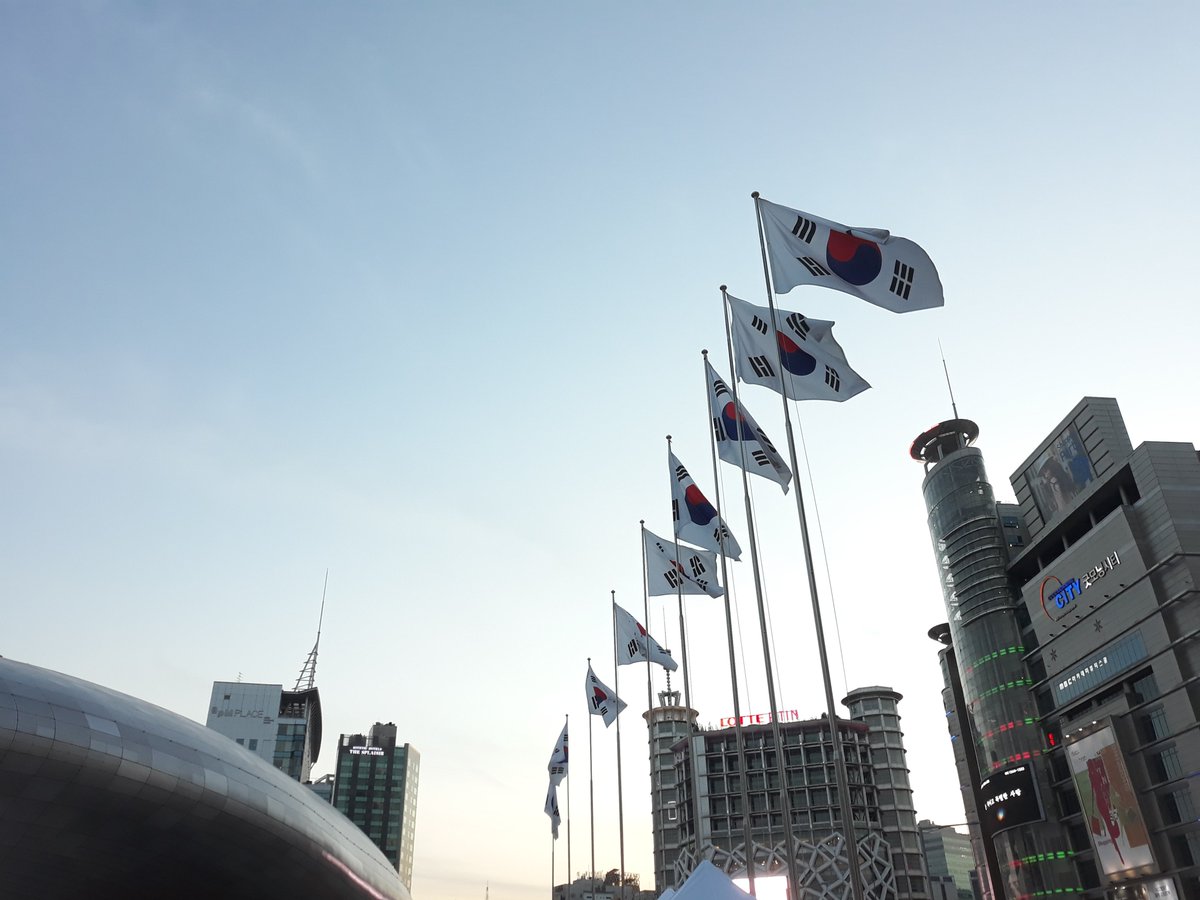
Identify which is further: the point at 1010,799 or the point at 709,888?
the point at 1010,799

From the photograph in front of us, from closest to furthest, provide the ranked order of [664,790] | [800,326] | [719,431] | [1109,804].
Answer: [800,326], [719,431], [1109,804], [664,790]

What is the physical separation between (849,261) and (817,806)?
388ft

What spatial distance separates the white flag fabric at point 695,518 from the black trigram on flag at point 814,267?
10.1 metres

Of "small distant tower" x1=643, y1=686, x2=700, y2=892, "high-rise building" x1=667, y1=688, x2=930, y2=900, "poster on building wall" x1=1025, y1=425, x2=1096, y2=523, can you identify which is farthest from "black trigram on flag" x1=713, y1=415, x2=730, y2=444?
"small distant tower" x1=643, y1=686, x2=700, y2=892

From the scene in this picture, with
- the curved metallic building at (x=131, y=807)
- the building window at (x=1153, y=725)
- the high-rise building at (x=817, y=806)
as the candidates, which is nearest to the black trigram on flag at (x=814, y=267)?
the curved metallic building at (x=131, y=807)

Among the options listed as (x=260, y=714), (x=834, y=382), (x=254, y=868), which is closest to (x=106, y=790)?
(x=254, y=868)

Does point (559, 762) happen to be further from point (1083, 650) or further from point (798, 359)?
point (1083, 650)

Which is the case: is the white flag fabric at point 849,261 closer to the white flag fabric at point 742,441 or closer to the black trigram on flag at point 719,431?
the white flag fabric at point 742,441

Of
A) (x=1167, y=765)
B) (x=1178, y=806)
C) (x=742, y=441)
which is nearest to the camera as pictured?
(x=742, y=441)

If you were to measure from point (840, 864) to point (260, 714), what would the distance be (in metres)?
96.0

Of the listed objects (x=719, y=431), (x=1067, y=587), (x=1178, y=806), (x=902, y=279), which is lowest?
(x=1178, y=806)

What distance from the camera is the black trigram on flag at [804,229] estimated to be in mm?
21506

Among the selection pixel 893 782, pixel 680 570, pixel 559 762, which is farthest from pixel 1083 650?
pixel 680 570

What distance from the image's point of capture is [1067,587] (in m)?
86.5
